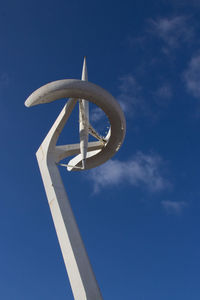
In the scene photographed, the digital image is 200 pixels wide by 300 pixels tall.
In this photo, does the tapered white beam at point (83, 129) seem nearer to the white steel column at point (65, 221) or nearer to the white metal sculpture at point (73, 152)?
the white metal sculpture at point (73, 152)

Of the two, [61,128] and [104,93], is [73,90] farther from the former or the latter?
[61,128]

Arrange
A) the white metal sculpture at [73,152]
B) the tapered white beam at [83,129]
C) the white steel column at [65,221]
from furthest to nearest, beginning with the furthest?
the tapered white beam at [83,129]
the white metal sculpture at [73,152]
the white steel column at [65,221]

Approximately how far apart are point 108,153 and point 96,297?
881 centimetres

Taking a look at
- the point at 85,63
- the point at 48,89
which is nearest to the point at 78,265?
the point at 48,89

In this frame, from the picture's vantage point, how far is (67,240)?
14.3m

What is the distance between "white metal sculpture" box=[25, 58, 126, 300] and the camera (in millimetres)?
13594

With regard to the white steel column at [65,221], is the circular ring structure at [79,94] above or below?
above

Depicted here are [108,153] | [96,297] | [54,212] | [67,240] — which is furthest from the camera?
[108,153]

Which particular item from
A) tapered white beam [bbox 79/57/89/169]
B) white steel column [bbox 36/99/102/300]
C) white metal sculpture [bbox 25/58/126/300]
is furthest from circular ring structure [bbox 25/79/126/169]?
white steel column [bbox 36/99/102/300]

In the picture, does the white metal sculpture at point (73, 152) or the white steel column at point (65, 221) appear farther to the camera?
the white metal sculpture at point (73, 152)

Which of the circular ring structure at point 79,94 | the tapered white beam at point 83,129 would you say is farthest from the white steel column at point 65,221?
the circular ring structure at point 79,94

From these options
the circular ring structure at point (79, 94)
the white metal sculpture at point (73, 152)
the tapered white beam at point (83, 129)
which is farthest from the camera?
the tapered white beam at point (83, 129)

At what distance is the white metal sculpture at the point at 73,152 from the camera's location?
13594 millimetres

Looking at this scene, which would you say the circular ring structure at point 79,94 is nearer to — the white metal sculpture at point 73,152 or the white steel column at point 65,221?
the white metal sculpture at point 73,152
